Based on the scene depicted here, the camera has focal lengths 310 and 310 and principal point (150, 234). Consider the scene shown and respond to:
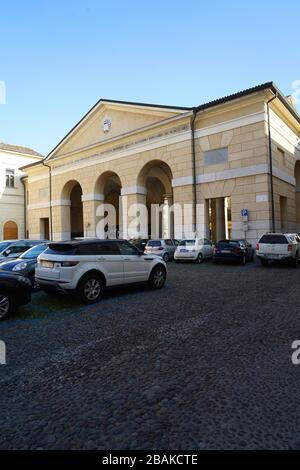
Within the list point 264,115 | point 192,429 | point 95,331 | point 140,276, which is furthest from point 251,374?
point 264,115

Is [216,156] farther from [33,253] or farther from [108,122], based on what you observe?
[33,253]

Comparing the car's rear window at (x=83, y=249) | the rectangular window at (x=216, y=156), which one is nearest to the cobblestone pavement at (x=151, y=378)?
the car's rear window at (x=83, y=249)

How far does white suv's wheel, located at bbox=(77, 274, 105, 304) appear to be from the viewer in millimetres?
7805

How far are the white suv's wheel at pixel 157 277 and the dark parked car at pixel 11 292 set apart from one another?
3.84m

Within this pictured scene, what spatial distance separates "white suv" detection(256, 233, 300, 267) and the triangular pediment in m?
12.1

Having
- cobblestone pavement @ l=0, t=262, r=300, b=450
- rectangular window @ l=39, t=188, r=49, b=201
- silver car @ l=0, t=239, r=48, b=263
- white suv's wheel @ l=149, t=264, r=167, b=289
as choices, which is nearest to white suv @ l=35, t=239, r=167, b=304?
white suv's wheel @ l=149, t=264, r=167, b=289

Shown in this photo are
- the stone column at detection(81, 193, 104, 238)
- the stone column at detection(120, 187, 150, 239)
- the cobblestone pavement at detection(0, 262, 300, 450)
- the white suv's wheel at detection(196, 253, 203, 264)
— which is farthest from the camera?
the stone column at detection(81, 193, 104, 238)

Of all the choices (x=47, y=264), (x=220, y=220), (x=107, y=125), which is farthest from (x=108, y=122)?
(x=47, y=264)

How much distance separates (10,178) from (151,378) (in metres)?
40.1

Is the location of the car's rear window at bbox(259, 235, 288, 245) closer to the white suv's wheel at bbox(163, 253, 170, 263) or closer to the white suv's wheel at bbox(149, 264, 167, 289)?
the white suv's wheel at bbox(163, 253, 170, 263)

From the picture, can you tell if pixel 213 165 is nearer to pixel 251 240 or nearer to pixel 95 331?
pixel 251 240

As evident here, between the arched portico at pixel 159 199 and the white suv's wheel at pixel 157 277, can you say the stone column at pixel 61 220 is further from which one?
the white suv's wheel at pixel 157 277

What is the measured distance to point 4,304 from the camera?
6.63m
